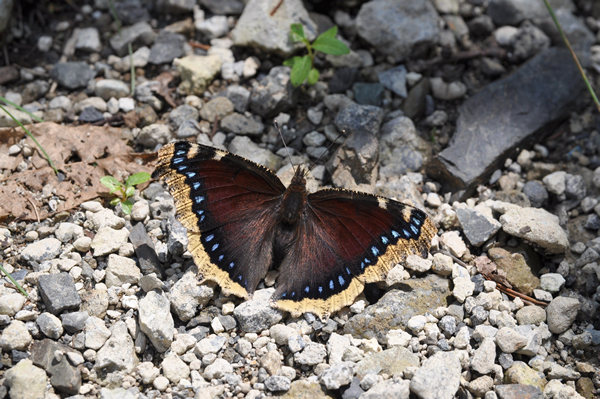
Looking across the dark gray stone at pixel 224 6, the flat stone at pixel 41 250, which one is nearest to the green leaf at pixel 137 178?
the flat stone at pixel 41 250

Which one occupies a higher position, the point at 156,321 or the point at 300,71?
the point at 300,71

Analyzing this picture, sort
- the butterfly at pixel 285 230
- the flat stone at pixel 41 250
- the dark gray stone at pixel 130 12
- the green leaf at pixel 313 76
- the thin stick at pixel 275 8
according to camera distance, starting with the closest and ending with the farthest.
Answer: the butterfly at pixel 285 230 < the flat stone at pixel 41 250 < the green leaf at pixel 313 76 < the thin stick at pixel 275 8 < the dark gray stone at pixel 130 12

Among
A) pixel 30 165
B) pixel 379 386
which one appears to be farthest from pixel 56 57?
pixel 379 386

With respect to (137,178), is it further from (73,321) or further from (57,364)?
(57,364)

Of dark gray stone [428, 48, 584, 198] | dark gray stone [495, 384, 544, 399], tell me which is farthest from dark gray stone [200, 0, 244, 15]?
dark gray stone [495, 384, 544, 399]

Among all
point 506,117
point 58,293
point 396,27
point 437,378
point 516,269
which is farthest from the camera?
point 396,27

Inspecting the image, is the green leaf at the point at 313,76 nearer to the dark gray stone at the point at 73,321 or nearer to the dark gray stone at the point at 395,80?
the dark gray stone at the point at 395,80

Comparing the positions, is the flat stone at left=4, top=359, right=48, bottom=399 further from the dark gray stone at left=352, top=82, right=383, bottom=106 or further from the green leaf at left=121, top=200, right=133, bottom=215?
the dark gray stone at left=352, top=82, right=383, bottom=106

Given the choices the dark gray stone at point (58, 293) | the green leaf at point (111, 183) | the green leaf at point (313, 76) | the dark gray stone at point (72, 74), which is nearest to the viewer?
the dark gray stone at point (58, 293)

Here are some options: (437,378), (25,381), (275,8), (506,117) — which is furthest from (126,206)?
(506,117)
